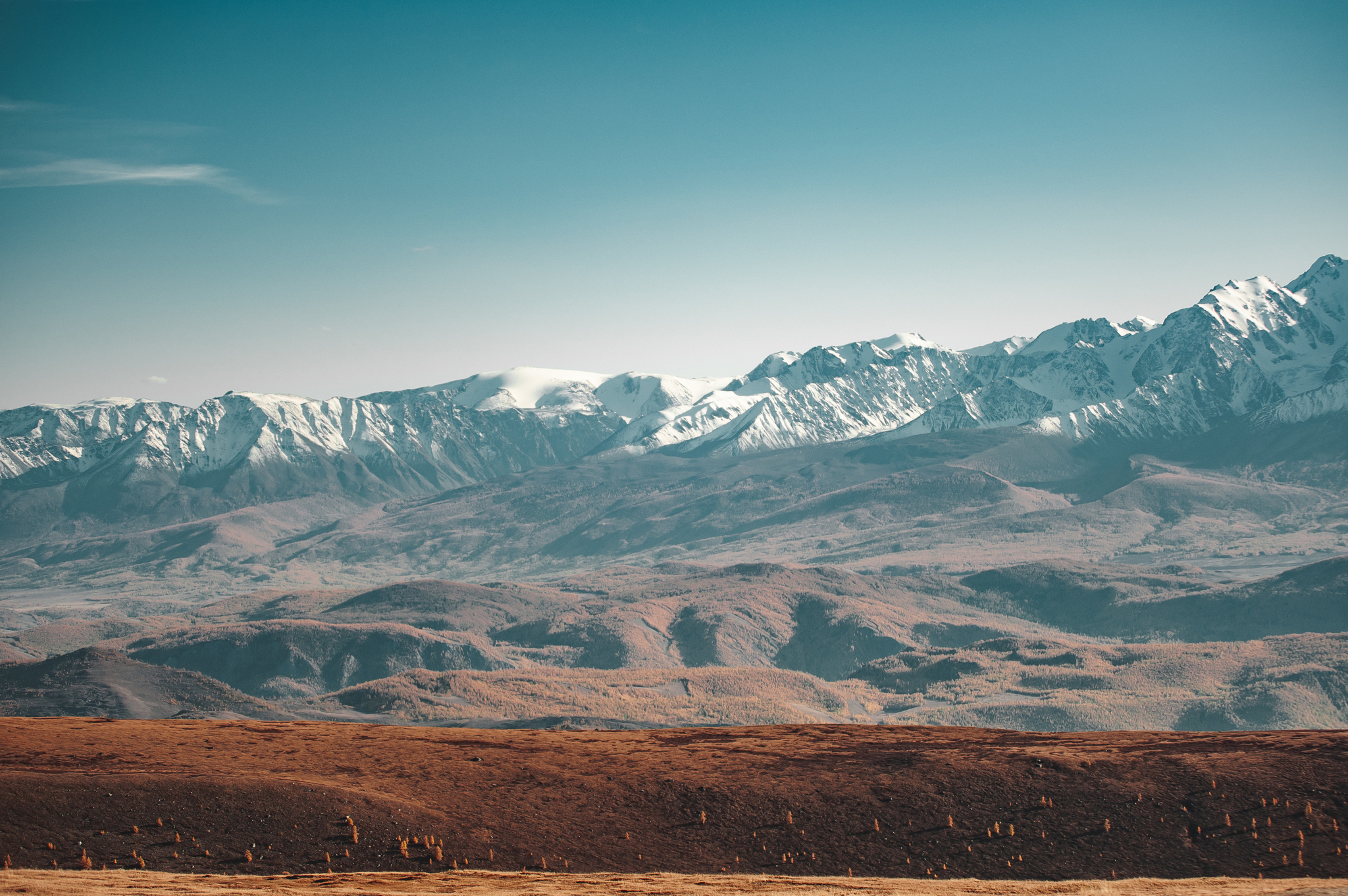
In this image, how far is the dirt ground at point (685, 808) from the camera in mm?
62281

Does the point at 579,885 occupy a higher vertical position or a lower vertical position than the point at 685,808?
higher

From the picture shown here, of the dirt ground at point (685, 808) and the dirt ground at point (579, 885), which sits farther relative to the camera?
the dirt ground at point (685, 808)

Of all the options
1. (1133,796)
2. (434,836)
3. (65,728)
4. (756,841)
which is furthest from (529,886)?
(65,728)

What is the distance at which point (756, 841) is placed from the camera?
68.1 metres

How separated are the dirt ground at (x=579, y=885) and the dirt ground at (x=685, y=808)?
0.73 m

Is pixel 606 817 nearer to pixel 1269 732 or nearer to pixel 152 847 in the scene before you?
pixel 152 847

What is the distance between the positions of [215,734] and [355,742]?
10.8m

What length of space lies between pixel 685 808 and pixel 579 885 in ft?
57.2

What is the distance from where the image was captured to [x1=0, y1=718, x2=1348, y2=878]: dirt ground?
62.3 meters

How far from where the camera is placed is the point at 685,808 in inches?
2830

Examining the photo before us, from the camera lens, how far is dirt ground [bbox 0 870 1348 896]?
50.5 meters

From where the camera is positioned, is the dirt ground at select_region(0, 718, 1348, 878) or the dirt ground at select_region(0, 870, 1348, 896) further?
the dirt ground at select_region(0, 718, 1348, 878)

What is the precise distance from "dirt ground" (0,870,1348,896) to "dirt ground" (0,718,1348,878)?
73 cm

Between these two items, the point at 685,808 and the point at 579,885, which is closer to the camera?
the point at 579,885
